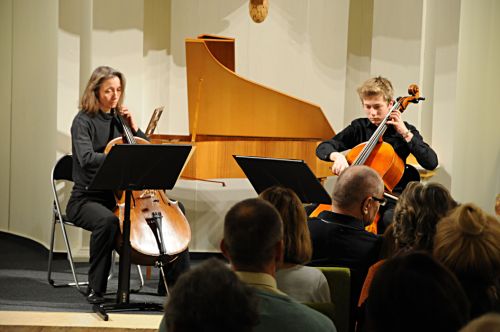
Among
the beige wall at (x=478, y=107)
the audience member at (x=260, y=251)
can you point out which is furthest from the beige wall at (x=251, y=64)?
the audience member at (x=260, y=251)

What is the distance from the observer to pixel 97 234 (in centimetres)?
479

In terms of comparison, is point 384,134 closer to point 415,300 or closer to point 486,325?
point 415,300

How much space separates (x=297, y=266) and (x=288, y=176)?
54.2 inches

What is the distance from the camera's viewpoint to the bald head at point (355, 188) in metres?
3.40

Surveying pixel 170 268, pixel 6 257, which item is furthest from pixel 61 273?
pixel 170 268

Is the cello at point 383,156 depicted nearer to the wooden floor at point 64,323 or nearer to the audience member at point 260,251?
the wooden floor at point 64,323

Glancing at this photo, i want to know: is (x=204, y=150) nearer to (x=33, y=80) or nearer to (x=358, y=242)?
(x=33, y=80)

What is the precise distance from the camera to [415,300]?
5.05ft

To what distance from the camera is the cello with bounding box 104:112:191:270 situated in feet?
15.1

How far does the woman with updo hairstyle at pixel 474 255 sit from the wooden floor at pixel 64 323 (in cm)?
148

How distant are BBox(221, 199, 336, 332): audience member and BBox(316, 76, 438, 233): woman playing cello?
2491 mm

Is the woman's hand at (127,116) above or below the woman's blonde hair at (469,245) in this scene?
above

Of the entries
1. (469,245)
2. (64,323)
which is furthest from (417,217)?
(64,323)

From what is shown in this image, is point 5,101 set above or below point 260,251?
above
